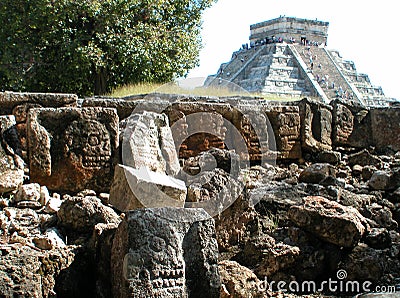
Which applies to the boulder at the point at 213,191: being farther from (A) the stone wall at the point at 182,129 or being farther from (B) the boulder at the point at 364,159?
(B) the boulder at the point at 364,159

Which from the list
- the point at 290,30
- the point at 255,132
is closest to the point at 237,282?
the point at 255,132

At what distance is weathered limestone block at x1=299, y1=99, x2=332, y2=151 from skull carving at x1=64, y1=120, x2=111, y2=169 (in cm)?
306

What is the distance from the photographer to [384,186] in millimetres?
6348

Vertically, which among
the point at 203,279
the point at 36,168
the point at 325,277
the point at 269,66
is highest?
the point at 269,66

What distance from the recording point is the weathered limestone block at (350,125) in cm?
792

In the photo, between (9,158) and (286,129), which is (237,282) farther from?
(286,129)

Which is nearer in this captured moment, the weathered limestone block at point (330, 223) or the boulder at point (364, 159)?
the weathered limestone block at point (330, 223)

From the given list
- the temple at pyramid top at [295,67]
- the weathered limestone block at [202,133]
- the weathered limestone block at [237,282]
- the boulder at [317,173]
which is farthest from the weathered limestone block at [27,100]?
the temple at pyramid top at [295,67]

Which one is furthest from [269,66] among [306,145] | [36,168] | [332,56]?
[36,168]

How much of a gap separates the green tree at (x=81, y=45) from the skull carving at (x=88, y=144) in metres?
7.10

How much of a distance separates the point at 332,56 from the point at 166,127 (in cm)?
3500

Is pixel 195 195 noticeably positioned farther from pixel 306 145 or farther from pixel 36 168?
pixel 306 145

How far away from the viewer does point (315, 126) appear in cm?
767

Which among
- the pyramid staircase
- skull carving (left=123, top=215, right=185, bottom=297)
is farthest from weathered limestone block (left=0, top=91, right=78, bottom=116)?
the pyramid staircase
